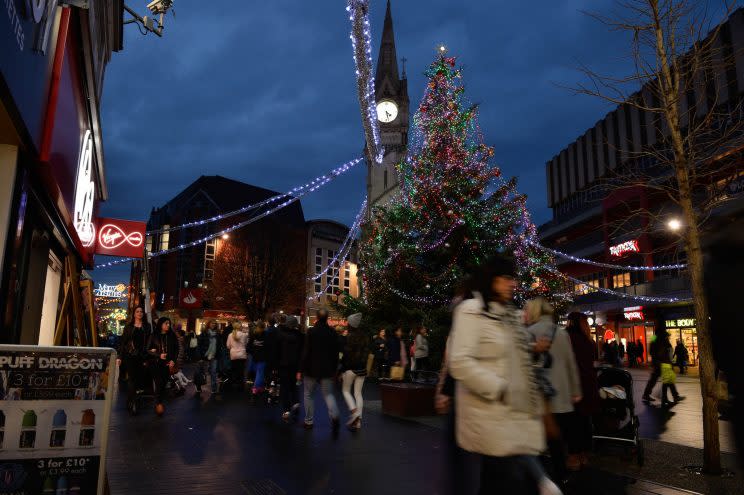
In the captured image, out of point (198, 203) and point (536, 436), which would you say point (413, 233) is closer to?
point (536, 436)

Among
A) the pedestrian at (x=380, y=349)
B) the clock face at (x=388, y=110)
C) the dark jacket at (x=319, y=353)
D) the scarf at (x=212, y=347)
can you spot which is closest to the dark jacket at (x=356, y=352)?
the dark jacket at (x=319, y=353)

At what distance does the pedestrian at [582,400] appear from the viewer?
237 inches

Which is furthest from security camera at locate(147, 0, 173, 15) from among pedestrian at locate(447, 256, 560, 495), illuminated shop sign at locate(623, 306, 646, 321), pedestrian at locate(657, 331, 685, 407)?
illuminated shop sign at locate(623, 306, 646, 321)

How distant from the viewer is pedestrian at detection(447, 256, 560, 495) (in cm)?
314

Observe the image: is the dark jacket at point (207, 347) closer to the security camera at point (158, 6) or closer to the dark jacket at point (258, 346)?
the dark jacket at point (258, 346)

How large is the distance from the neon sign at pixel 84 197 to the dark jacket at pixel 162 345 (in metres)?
2.34

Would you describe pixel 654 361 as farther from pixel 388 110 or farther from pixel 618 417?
pixel 388 110

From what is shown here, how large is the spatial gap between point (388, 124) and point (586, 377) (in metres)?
58.4

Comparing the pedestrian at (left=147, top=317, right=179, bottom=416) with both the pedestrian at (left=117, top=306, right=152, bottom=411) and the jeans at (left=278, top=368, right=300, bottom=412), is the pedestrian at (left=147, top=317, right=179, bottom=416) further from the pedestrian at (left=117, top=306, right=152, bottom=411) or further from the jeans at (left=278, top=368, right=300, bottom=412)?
the jeans at (left=278, top=368, right=300, bottom=412)

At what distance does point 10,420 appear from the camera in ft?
11.2

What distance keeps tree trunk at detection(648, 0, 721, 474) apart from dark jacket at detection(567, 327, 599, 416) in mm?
1222

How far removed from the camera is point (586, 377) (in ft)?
20.7

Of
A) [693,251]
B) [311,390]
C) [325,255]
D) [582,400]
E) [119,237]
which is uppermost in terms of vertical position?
[325,255]

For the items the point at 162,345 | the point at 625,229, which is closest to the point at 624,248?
the point at 625,229
